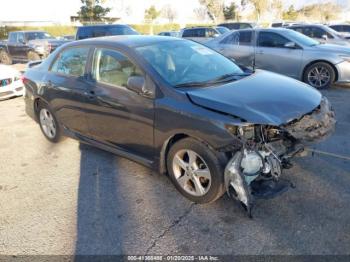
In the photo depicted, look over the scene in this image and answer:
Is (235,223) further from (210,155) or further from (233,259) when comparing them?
(210,155)

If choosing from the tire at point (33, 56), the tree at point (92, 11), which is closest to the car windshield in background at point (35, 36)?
the tire at point (33, 56)

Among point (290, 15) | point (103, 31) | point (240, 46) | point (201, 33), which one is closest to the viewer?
point (240, 46)

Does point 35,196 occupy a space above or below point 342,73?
below

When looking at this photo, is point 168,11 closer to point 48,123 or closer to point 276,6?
point 276,6

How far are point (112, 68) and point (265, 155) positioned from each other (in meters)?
1.99

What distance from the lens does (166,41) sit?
13.7 feet

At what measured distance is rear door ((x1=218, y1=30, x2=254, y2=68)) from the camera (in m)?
9.00

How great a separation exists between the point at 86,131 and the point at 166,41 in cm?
155

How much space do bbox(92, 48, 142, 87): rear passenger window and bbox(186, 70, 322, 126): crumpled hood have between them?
0.81 metres

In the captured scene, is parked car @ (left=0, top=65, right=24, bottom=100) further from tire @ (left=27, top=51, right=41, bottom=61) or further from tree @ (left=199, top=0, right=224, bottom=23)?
tree @ (left=199, top=0, right=224, bottom=23)

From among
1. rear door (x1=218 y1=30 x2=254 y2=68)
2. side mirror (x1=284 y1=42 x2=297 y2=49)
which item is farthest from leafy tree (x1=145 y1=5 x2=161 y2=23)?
side mirror (x1=284 y1=42 x2=297 y2=49)

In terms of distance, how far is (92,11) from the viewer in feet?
124

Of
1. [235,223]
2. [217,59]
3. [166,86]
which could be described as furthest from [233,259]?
[217,59]

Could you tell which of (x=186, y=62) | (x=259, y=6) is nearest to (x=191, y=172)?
(x=186, y=62)
